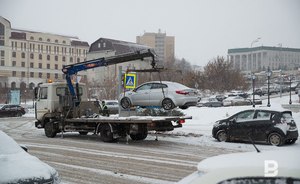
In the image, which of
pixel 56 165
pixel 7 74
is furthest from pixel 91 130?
pixel 7 74

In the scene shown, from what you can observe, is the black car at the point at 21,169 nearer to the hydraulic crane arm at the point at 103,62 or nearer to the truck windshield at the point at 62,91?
the hydraulic crane arm at the point at 103,62

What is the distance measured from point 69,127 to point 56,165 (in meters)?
6.66

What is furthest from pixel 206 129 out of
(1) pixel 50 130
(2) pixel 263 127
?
(1) pixel 50 130

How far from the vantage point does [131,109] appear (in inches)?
621

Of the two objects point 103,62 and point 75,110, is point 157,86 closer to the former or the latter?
point 103,62

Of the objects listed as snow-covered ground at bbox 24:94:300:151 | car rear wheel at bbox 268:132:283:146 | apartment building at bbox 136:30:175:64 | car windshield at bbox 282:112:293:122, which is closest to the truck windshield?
snow-covered ground at bbox 24:94:300:151

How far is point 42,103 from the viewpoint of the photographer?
1769cm

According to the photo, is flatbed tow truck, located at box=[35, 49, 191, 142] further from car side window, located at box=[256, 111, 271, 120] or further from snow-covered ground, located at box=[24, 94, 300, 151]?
car side window, located at box=[256, 111, 271, 120]

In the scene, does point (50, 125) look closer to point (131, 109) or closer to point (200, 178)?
point (131, 109)

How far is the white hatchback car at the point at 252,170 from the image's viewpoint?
108 inches

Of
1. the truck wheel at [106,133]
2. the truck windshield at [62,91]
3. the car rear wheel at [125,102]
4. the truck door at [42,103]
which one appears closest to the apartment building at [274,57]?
the car rear wheel at [125,102]

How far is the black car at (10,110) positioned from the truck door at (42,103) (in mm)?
23345

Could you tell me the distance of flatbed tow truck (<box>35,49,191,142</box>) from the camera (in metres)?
15.0

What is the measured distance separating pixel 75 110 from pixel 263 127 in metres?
8.66
